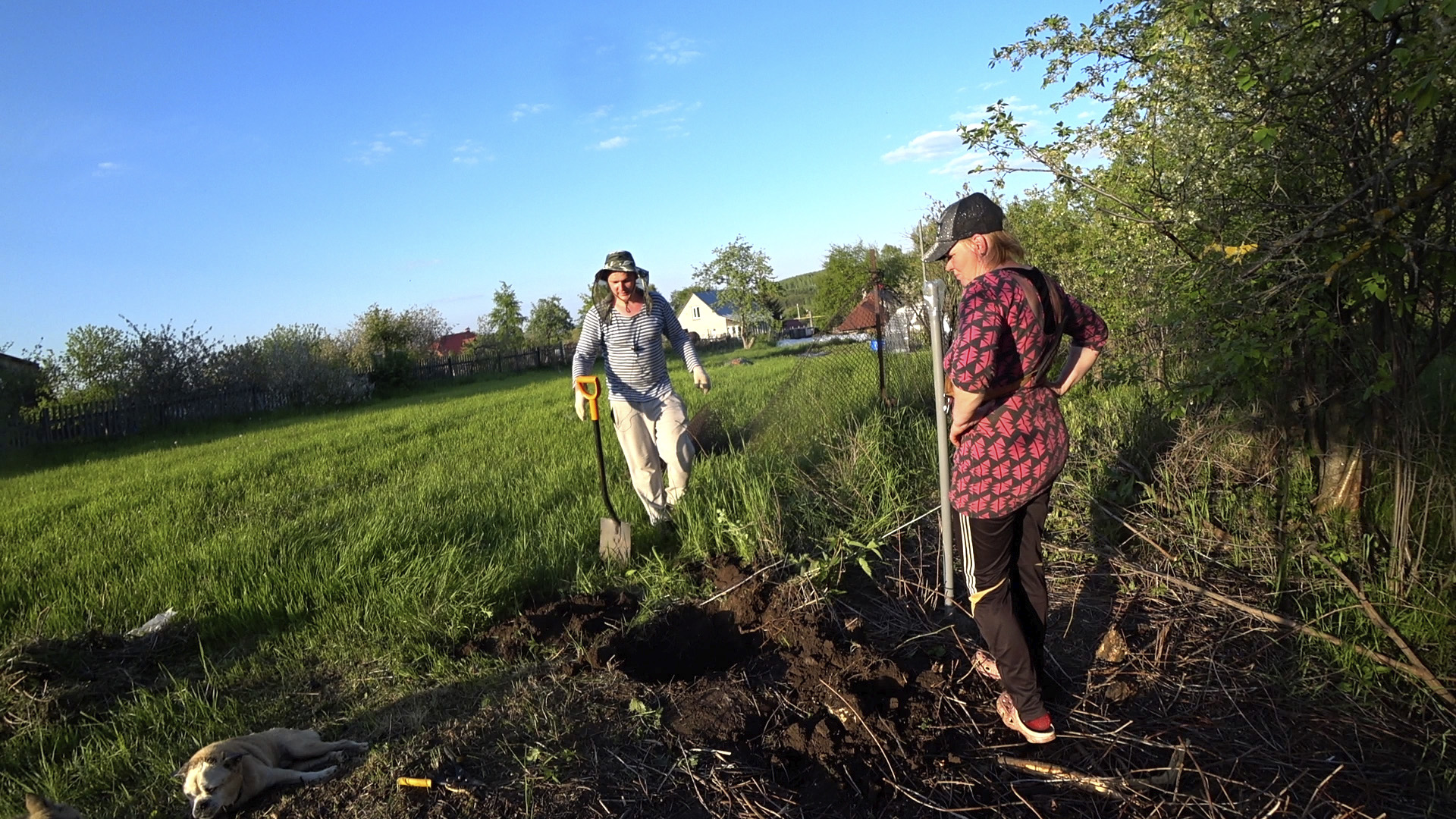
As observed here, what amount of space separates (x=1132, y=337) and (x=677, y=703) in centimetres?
401

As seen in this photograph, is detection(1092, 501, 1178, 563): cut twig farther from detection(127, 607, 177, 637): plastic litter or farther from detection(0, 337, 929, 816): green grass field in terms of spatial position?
detection(127, 607, 177, 637): plastic litter

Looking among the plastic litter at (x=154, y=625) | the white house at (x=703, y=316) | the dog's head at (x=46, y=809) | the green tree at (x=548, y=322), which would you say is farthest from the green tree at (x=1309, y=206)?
the white house at (x=703, y=316)

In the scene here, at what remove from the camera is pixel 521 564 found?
4461mm

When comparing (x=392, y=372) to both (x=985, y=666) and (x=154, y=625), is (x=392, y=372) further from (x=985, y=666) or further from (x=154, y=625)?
(x=985, y=666)

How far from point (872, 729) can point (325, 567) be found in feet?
11.1

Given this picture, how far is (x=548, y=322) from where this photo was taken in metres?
50.5

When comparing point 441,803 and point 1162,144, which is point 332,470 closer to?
point 441,803

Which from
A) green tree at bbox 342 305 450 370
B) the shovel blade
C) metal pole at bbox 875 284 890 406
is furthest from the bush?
the shovel blade

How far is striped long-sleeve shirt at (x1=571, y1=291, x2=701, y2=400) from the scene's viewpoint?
5180 mm

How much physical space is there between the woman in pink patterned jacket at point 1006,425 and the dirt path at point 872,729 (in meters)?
0.30

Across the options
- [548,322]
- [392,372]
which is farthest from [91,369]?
[548,322]

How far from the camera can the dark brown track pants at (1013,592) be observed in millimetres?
2727

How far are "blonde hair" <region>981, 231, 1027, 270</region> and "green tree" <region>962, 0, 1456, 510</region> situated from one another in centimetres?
105

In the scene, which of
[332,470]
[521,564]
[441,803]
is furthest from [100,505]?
[441,803]
